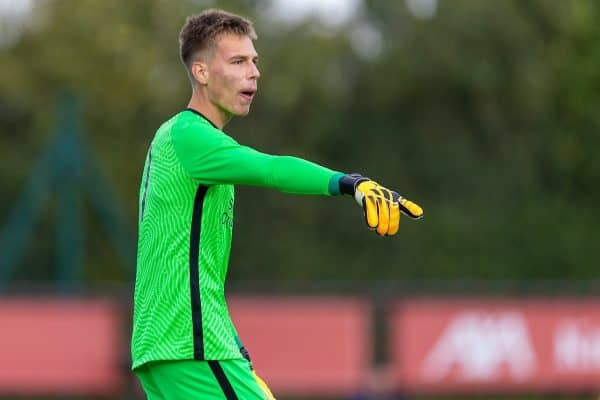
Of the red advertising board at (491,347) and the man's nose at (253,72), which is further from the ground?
the man's nose at (253,72)

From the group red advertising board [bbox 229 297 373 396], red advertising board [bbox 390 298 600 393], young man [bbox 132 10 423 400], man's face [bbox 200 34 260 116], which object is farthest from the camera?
red advertising board [bbox 390 298 600 393]

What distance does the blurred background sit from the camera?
50.7ft

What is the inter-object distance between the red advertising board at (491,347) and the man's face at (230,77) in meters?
10.9

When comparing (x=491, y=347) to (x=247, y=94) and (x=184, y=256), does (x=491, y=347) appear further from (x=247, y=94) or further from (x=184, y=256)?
(x=184, y=256)

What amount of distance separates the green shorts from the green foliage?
1485 cm

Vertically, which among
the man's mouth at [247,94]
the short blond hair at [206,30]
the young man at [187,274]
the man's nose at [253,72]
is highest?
the short blond hair at [206,30]

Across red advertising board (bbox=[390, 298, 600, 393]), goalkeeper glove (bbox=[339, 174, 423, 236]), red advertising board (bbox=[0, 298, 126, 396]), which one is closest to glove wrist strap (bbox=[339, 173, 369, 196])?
goalkeeper glove (bbox=[339, 174, 423, 236])

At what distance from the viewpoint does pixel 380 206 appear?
13.9 ft

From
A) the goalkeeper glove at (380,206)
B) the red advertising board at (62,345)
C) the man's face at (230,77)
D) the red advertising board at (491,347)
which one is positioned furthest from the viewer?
the red advertising board at (491,347)

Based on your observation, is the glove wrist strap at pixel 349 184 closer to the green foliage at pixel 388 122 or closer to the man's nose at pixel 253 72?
the man's nose at pixel 253 72

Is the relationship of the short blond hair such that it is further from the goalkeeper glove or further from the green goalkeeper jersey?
the goalkeeper glove

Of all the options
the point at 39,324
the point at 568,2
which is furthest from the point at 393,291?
the point at 568,2

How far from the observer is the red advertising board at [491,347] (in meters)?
15.6

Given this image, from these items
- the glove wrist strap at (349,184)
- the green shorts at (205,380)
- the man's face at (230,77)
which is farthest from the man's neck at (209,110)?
the green shorts at (205,380)
